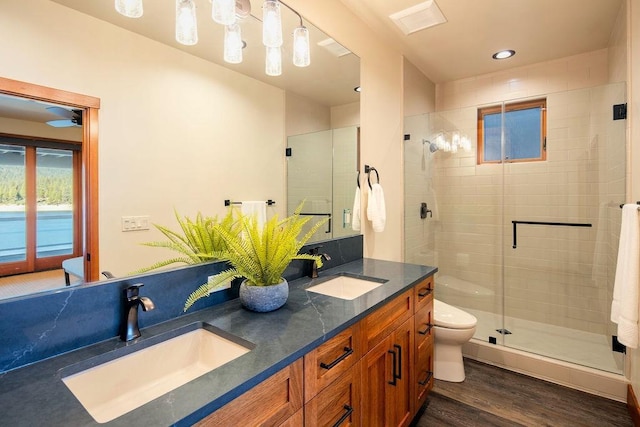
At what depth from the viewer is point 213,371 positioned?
2.66ft

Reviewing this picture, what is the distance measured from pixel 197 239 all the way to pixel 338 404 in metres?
0.81

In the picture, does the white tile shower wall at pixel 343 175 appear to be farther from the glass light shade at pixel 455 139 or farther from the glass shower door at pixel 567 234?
the glass shower door at pixel 567 234

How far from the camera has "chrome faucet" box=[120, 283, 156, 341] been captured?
99 centimetres

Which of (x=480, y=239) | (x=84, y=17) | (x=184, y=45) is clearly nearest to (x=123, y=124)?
(x=84, y=17)

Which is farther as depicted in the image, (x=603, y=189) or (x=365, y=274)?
(x=603, y=189)

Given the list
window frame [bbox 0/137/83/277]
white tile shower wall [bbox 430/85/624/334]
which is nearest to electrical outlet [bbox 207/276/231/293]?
window frame [bbox 0/137/83/277]

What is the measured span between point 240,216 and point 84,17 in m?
0.81

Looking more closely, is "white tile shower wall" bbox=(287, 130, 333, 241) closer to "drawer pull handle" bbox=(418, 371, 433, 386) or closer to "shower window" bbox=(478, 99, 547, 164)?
"drawer pull handle" bbox=(418, 371, 433, 386)

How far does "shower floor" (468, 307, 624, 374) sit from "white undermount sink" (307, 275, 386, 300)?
1.58 meters

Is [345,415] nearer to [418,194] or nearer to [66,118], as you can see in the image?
[66,118]

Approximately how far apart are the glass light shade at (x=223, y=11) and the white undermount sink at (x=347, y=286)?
1.30 metres

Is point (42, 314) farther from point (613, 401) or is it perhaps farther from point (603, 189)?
point (603, 189)

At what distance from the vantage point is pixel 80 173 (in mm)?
949

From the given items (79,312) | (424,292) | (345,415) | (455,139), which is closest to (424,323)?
(424,292)
